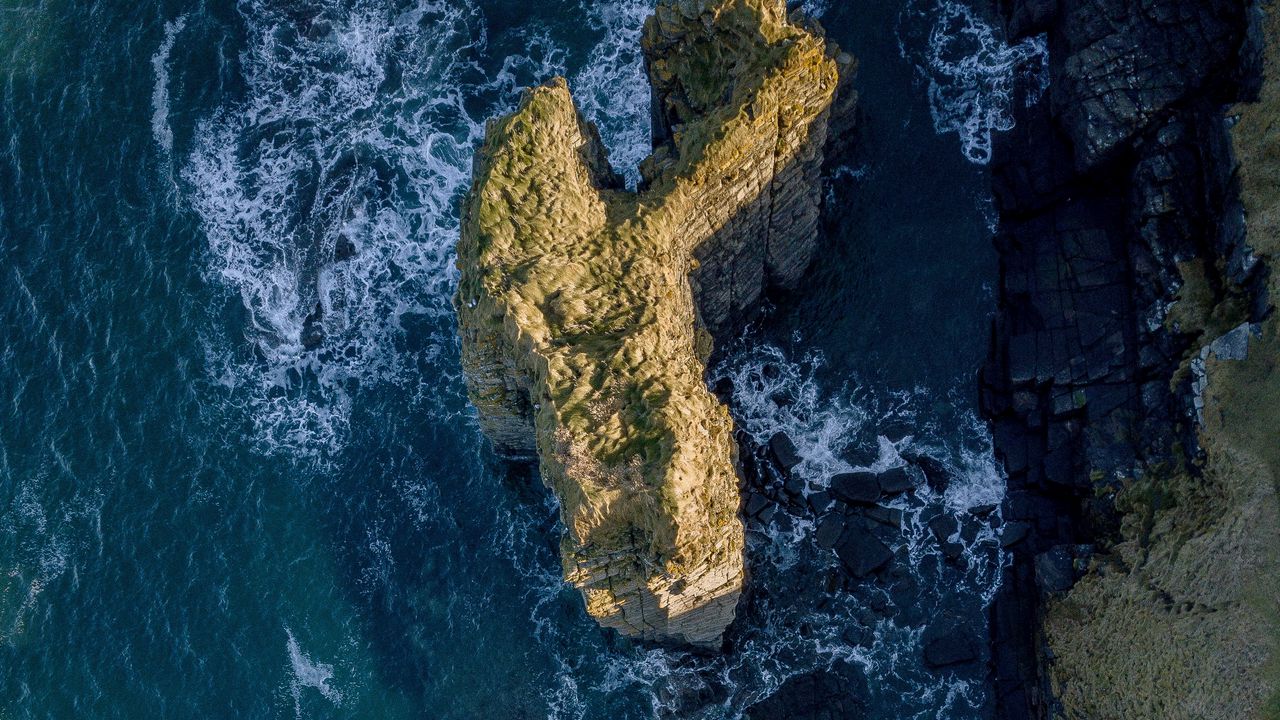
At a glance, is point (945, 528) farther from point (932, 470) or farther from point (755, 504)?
point (755, 504)

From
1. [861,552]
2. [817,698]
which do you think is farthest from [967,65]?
[817,698]

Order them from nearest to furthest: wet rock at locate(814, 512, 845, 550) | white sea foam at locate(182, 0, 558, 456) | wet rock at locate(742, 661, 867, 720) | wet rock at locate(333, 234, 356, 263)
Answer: wet rock at locate(742, 661, 867, 720), wet rock at locate(814, 512, 845, 550), white sea foam at locate(182, 0, 558, 456), wet rock at locate(333, 234, 356, 263)

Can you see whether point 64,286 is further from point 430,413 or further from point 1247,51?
point 1247,51

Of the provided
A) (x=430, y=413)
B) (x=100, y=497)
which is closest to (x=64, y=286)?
(x=100, y=497)

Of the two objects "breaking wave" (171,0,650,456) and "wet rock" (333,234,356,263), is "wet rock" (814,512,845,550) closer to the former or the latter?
"breaking wave" (171,0,650,456)

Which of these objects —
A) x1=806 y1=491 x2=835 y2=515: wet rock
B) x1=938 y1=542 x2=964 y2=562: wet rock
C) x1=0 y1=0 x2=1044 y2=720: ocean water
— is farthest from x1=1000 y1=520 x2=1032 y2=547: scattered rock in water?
x1=806 y1=491 x2=835 y2=515: wet rock

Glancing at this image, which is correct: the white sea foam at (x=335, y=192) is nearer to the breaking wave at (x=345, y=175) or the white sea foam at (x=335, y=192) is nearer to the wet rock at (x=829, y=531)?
the breaking wave at (x=345, y=175)
